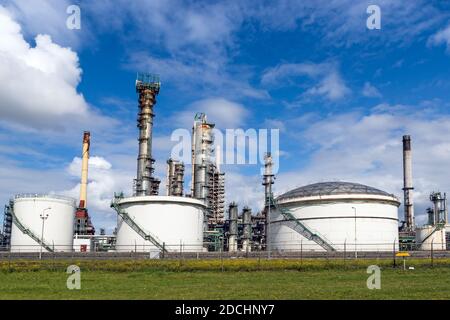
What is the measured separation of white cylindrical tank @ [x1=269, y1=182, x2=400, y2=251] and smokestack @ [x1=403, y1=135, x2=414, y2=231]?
114 ft

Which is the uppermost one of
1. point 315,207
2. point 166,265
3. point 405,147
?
point 405,147

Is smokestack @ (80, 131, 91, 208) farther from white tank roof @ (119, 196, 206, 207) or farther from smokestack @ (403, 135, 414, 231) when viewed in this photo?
smokestack @ (403, 135, 414, 231)

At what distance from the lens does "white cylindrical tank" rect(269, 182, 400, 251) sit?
240 feet

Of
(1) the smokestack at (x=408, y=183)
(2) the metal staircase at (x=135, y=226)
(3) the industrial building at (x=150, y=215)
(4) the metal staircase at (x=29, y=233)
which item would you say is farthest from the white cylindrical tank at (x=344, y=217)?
(4) the metal staircase at (x=29, y=233)

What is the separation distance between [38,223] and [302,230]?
40.9 meters

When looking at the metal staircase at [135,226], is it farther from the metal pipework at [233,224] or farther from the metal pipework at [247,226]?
the metal pipework at [247,226]

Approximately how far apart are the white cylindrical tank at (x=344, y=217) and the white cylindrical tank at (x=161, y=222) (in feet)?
50.9

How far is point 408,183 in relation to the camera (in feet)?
360

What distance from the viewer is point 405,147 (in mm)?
111750

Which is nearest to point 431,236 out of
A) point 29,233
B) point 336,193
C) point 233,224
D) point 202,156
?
point 336,193
